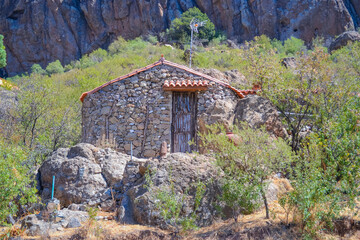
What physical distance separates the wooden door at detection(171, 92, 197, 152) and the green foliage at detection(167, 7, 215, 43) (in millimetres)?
26488

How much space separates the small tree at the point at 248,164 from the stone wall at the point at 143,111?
12.9 feet

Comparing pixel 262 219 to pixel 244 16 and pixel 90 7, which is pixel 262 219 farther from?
pixel 90 7

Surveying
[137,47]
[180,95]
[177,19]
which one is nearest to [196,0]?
[177,19]

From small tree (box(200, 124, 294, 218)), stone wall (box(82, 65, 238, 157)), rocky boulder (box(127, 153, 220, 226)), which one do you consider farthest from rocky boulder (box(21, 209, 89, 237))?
stone wall (box(82, 65, 238, 157))

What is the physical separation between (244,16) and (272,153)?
34702 mm

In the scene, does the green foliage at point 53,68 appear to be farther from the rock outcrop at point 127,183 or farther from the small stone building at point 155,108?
the rock outcrop at point 127,183

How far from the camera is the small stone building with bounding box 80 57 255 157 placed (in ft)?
36.3

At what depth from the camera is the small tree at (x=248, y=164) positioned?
6.54 meters

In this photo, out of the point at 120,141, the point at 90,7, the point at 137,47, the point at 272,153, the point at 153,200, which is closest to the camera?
the point at 272,153

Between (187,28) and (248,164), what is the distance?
33.1 m

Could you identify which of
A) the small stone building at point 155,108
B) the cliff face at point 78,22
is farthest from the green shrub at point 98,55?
the small stone building at point 155,108

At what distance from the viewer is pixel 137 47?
37.2 meters

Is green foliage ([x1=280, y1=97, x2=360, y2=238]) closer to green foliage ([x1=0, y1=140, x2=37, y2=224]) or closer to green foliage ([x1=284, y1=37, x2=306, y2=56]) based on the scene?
green foliage ([x1=0, y1=140, x2=37, y2=224])

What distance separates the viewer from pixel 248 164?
6742 millimetres
